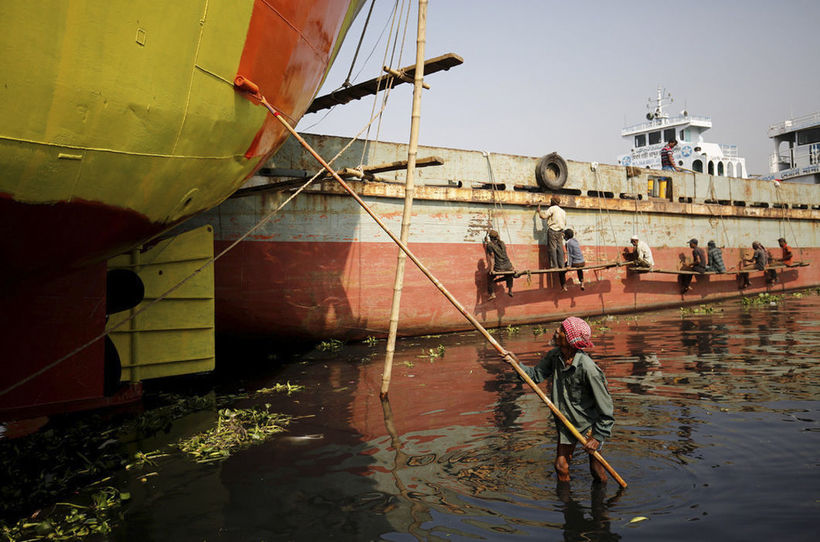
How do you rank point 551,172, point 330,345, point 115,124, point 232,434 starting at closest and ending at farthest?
point 115,124 < point 232,434 < point 330,345 < point 551,172

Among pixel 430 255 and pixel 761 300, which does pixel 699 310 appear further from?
pixel 430 255

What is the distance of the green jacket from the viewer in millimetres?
4211

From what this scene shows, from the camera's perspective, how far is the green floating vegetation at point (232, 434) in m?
5.13

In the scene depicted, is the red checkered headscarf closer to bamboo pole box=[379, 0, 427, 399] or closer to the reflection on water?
the reflection on water

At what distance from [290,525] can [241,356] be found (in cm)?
714

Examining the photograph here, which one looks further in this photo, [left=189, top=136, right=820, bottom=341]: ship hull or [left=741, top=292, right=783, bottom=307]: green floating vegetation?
[left=741, top=292, right=783, bottom=307]: green floating vegetation

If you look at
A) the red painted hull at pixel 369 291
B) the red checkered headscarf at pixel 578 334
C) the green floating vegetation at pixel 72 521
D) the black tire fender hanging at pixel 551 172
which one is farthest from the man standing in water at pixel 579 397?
the black tire fender hanging at pixel 551 172

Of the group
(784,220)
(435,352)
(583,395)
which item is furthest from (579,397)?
(784,220)

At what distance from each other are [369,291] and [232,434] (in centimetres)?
585

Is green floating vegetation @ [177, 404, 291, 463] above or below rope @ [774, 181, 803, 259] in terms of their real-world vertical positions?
below

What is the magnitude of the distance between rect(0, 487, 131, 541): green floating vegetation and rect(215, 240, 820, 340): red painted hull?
608cm

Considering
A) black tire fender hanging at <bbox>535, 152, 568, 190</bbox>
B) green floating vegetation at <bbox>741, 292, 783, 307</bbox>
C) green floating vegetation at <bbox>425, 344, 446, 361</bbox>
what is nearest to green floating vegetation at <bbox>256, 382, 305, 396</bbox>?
green floating vegetation at <bbox>425, 344, 446, 361</bbox>

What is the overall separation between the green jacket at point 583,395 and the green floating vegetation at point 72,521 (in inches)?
132

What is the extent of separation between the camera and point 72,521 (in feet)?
12.4
